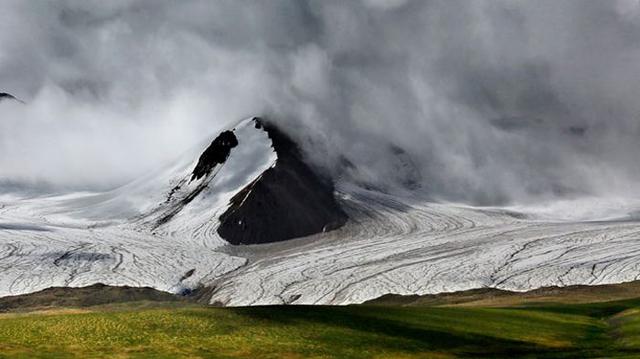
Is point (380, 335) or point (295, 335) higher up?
point (295, 335)

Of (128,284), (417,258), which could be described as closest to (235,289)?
(128,284)

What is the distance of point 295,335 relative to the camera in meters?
62.0

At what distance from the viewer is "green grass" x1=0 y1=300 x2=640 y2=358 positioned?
54.9m

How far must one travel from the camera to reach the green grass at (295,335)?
2160 inches

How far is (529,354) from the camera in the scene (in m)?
60.6

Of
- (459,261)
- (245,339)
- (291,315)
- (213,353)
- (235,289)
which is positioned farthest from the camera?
(459,261)

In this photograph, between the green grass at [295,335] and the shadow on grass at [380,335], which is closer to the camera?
the green grass at [295,335]

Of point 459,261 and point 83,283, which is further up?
point 83,283

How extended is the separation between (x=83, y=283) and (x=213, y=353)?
412ft

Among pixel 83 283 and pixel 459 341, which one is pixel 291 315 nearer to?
pixel 459 341

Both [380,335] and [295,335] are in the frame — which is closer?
[295,335]

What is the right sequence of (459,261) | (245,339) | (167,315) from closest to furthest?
(245,339) < (167,315) < (459,261)

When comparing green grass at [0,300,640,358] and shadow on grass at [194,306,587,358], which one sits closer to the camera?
green grass at [0,300,640,358]

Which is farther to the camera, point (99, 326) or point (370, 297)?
point (370, 297)
